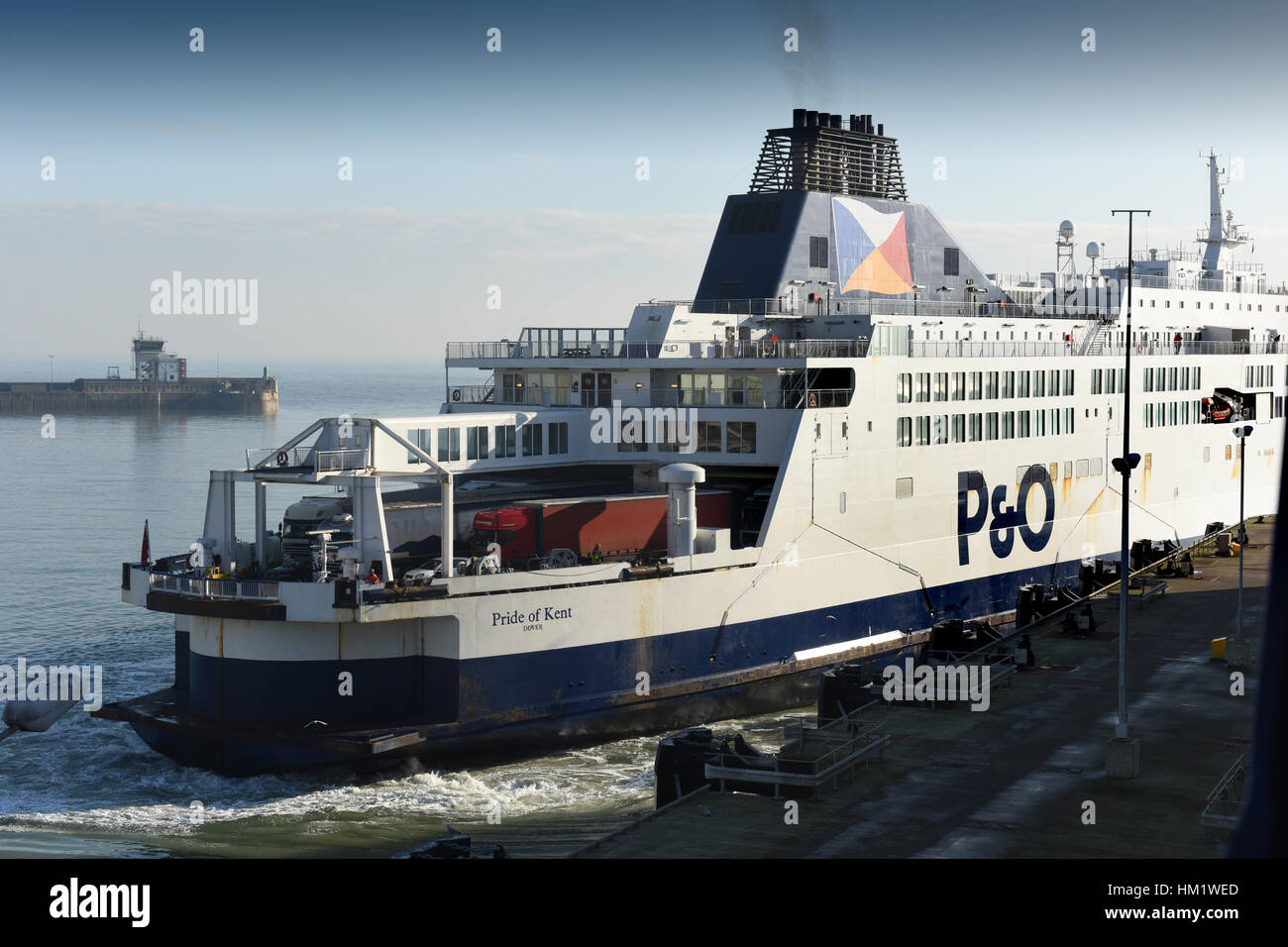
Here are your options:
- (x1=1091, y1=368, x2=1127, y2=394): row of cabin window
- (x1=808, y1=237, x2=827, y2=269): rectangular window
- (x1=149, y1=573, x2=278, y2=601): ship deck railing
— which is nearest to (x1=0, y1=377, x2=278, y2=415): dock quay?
(x1=1091, y1=368, x2=1127, y2=394): row of cabin window

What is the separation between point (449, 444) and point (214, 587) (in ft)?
25.4

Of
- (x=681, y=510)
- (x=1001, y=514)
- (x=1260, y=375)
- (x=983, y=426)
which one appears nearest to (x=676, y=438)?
(x=681, y=510)

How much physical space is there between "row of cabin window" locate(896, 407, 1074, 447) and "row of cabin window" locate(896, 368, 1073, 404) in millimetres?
528

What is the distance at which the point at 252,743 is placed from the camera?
27.2 meters

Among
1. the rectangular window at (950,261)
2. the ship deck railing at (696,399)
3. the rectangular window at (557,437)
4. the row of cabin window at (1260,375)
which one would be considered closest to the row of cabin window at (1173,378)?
the row of cabin window at (1260,375)

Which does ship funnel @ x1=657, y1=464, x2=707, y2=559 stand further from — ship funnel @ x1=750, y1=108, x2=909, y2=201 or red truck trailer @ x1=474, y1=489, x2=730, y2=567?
ship funnel @ x1=750, y1=108, x2=909, y2=201

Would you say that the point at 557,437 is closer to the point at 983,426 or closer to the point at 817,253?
the point at 817,253

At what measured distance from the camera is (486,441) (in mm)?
35156

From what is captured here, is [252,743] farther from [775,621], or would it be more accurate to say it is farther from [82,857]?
[775,621]

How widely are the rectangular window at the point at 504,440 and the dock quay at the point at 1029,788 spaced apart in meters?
11.5

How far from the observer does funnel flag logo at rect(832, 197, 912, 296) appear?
4412cm

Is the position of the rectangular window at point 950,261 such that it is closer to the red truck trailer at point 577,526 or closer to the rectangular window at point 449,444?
the red truck trailer at point 577,526
